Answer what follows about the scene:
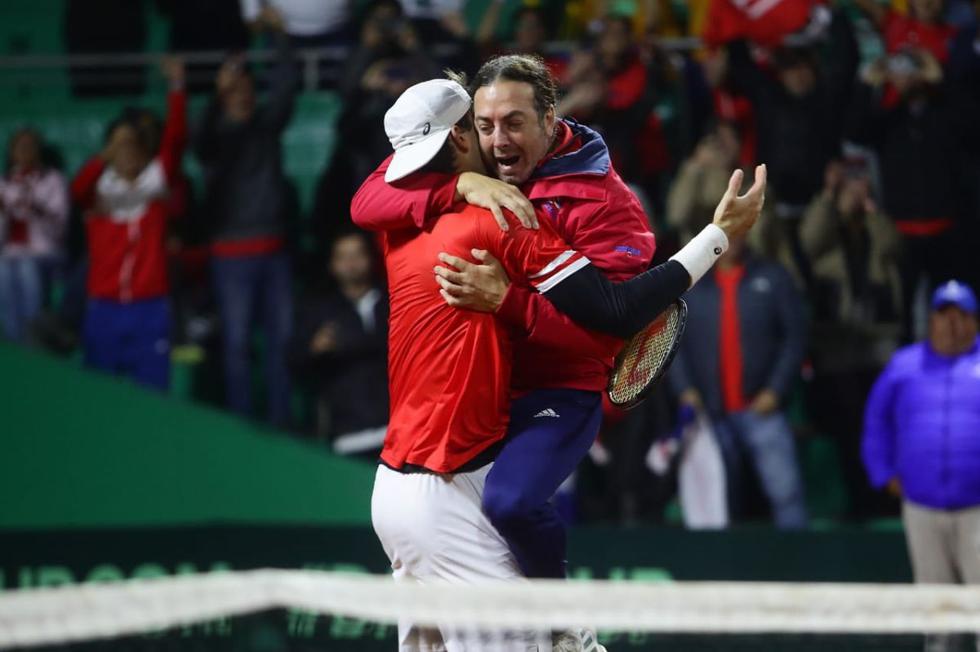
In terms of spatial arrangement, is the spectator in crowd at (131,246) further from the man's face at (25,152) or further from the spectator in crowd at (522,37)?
the spectator in crowd at (522,37)

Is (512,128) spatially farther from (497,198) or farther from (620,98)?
(620,98)

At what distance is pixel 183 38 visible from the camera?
13.5 metres

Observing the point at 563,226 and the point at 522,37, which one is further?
the point at 522,37

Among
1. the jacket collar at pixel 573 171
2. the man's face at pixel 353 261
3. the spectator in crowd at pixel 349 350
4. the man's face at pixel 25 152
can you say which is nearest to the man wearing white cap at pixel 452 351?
the jacket collar at pixel 573 171

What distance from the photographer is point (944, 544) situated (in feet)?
31.5

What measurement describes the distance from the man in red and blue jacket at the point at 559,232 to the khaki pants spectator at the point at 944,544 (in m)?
4.48

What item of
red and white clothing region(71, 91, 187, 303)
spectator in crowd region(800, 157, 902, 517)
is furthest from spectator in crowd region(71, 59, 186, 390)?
spectator in crowd region(800, 157, 902, 517)

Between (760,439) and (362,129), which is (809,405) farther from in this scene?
(362,129)

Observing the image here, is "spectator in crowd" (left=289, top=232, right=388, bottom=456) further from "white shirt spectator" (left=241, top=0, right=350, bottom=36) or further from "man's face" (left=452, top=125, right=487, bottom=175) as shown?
"man's face" (left=452, top=125, right=487, bottom=175)

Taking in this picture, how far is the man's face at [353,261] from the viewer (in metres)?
10.8

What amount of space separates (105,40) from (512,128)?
9126 millimetres

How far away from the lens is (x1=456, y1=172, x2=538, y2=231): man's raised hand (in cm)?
521

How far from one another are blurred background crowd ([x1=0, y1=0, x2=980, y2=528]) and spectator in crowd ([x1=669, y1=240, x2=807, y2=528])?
0.05 feet

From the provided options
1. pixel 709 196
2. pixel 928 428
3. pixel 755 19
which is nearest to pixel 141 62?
pixel 755 19
